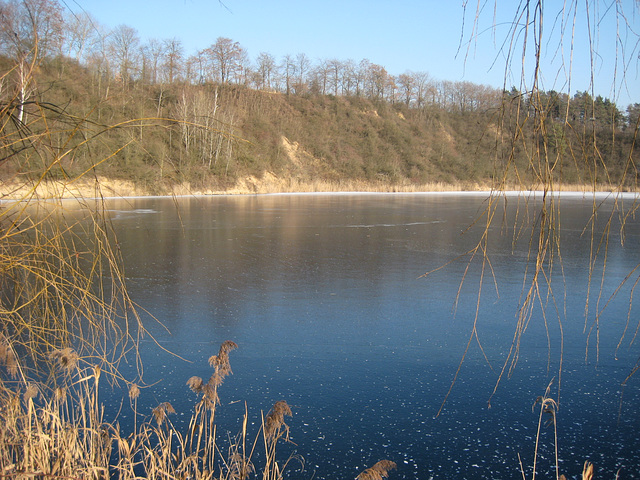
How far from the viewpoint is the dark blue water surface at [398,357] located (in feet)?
11.1

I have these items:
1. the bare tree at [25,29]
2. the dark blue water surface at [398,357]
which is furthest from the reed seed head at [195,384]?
the bare tree at [25,29]

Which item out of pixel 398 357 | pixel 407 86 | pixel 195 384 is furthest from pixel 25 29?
pixel 407 86

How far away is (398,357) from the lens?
15.9 ft

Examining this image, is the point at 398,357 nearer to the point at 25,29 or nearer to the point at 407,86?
the point at 25,29

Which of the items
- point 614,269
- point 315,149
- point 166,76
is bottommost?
point 614,269

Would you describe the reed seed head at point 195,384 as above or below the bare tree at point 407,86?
below

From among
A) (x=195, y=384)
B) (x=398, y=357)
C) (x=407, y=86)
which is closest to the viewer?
(x=195, y=384)

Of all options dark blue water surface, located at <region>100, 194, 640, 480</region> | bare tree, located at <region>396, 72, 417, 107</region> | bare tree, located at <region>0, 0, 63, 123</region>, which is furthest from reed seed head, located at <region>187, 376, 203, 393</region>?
bare tree, located at <region>396, 72, 417, 107</region>

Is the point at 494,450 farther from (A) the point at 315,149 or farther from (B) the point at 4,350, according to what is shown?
(A) the point at 315,149

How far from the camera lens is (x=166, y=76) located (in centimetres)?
5097

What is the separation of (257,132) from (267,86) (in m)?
16.5

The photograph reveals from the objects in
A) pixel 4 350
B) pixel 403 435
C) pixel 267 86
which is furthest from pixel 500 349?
pixel 267 86

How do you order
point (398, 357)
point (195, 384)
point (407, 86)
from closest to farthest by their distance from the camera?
1. point (195, 384)
2. point (398, 357)
3. point (407, 86)

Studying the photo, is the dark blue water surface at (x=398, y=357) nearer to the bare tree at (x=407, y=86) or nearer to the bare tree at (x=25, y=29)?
the bare tree at (x=25, y=29)
